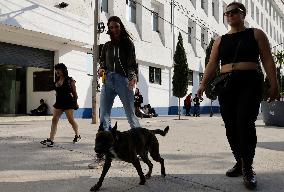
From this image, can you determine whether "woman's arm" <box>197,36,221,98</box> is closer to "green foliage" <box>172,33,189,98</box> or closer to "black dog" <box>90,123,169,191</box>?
"black dog" <box>90,123,169,191</box>

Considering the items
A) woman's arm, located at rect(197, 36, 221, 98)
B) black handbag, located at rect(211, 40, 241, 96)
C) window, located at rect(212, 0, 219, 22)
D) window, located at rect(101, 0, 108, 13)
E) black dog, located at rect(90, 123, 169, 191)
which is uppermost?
window, located at rect(212, 0, 219, 22)

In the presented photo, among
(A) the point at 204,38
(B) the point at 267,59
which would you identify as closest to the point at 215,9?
(A) the point at 204,38

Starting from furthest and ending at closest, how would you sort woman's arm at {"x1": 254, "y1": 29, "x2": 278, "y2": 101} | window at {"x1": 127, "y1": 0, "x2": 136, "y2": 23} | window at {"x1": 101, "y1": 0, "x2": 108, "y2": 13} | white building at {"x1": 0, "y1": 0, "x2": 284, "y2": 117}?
window at {"x1": 127, "y1": 0, "x2": 136, "y2": 23} → window at {"x1": 101, "y1": 0, "x2": 108, "y2": 13} → white building at {"x1": 0, "y1": 0, "x2": 284, "y2": 117} → woman's arm at {"x1": 254, "y1": 29, "x2": 278, "y2": 101}

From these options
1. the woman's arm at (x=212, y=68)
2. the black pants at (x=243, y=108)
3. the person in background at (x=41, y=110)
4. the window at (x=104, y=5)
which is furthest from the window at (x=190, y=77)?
the black pants at (x=243, y=108)

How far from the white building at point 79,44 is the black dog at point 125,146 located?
37.7ft

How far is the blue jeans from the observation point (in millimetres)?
4484

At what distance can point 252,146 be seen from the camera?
3.62 m

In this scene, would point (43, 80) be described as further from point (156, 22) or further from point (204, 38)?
point (204, 38)

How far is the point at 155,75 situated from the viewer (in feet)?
79.2

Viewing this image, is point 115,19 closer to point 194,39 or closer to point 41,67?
point 41,67

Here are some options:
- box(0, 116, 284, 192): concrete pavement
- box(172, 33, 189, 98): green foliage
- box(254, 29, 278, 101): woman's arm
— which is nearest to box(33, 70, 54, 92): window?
box(172, 33, 189, 98): green foliage

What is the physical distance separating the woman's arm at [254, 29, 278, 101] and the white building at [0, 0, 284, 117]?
1199 centimetres

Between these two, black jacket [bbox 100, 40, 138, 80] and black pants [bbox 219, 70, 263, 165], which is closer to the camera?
black pants [bbox 219, 70, 263, 165]

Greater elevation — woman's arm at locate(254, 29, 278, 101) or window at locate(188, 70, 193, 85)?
window at locate(188, 70, 193, 85)
